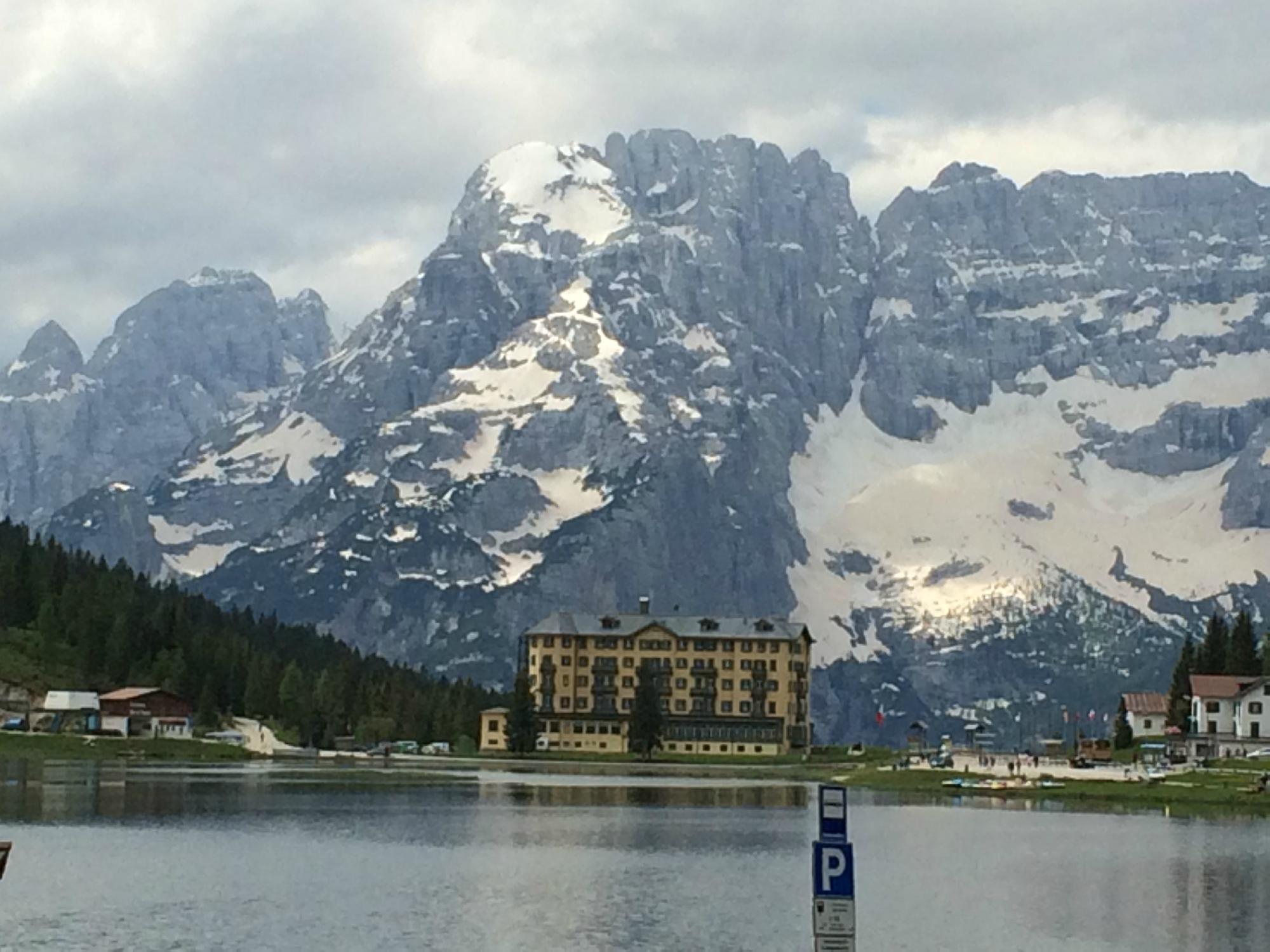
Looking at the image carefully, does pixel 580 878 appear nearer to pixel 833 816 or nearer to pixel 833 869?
pixel 833 816

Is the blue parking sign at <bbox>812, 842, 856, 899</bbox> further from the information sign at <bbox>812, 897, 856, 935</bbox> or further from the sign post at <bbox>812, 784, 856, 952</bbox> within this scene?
the information sign at <bbox>812, 897, 856, 935</bbox>

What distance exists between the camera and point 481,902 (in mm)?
89062

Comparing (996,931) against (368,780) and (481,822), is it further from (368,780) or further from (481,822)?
(368,780)

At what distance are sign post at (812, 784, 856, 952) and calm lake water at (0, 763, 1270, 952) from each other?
25141 mm

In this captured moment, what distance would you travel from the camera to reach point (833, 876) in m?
51.4

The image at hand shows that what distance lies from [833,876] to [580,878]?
4829 cm

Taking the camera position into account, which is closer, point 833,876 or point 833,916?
point 833,876

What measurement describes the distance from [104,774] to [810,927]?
108 metres

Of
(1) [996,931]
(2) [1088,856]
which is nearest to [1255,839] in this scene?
(2) [1088,856]

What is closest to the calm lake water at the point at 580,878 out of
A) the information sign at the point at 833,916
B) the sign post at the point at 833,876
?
the sign post at the point at 833,876

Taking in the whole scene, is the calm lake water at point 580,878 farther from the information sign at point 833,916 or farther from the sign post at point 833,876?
the information sign at point 833,916

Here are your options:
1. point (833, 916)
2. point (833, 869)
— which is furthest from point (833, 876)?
point (833, 916)

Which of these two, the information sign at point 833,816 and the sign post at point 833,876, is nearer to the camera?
the sign post at point 833,876

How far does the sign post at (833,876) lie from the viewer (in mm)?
50938
